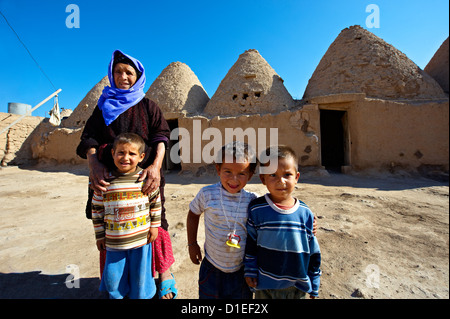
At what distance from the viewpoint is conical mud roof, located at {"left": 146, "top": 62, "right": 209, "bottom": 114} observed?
8.49m

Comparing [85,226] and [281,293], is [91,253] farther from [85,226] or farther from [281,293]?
[281,293]

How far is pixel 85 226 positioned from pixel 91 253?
90cm

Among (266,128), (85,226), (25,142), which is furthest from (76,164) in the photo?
(266,128)

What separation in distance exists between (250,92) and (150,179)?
710 centimetres

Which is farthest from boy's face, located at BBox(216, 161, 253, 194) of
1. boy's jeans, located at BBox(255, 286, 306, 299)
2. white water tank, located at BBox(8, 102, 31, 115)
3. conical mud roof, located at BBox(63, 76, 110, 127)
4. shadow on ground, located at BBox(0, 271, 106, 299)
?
white water tank, located at BBox(8, 102, 31, 115)

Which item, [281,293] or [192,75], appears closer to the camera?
[281,293]

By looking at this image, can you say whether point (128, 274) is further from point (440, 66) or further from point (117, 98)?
point (440, 66)

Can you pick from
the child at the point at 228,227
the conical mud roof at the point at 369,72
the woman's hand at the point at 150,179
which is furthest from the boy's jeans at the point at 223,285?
the conical mud roof at the point at 369,72

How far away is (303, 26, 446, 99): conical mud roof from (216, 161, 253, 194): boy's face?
23.9 ft

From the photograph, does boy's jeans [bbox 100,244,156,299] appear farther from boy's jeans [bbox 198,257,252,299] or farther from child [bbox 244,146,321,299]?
child [bbox 244,146,321,299]

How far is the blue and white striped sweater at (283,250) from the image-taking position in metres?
0.95

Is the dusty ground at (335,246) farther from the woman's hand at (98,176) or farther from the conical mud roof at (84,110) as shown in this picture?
the conical mud roof at (84,110)
